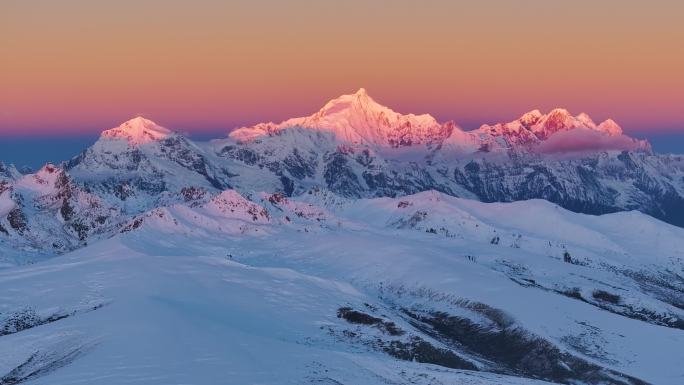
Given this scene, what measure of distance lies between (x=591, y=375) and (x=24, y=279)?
260 ft

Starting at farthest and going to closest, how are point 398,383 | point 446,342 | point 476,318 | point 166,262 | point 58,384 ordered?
point 166,262
point 476,318
point 446,342
point 398,383
point 58,384

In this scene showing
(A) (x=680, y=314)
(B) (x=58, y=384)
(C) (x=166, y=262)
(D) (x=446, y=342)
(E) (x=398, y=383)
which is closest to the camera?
(B) (x=58, y=384)

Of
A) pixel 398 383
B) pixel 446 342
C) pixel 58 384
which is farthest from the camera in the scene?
pixel 446 342

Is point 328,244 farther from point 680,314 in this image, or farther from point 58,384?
point 58,384

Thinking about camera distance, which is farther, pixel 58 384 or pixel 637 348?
pixel 637 348

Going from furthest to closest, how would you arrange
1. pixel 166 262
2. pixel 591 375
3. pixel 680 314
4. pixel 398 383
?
pixel 680 314
pixel 166 262
pixel 591 375
pixel 398 383

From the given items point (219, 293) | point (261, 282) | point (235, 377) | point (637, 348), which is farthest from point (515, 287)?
point (235, 377)

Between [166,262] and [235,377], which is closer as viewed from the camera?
[235,377]

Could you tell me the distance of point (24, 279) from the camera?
122 m

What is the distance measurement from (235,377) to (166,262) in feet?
262

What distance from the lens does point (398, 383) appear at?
209 ft

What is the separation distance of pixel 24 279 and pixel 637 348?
8438 cm

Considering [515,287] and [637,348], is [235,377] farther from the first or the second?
[515,287]

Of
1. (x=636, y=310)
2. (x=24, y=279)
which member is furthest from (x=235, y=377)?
(x=636, y=310)
